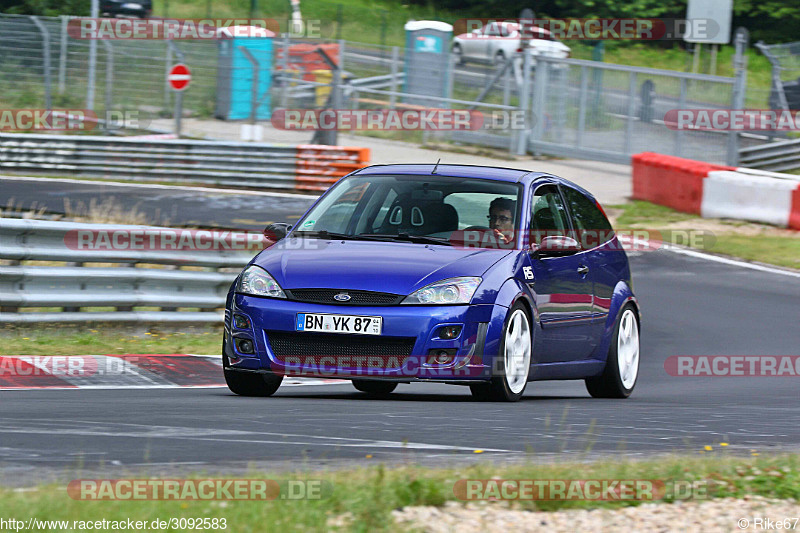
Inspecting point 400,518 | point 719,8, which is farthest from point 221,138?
point 400,518

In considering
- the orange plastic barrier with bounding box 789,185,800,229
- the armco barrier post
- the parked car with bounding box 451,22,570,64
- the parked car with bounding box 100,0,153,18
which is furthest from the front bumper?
the parked car with bounding box 100,0,153,18

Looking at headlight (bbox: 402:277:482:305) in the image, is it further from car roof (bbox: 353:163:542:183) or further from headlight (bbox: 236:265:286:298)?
car roof (bbox: 353:163:542:183)

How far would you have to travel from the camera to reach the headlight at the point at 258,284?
7.63 m

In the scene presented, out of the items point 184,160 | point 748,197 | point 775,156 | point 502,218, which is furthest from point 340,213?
point 775,156

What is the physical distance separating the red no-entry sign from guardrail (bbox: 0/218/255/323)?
1577 cm

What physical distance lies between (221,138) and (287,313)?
22.1 meters

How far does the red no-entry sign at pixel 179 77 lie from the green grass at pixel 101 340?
1638cm

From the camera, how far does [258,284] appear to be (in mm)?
7727

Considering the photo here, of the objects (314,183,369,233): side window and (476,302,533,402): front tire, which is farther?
(314,183,369,233): side window

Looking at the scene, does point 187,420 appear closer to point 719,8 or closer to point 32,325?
point 32,325

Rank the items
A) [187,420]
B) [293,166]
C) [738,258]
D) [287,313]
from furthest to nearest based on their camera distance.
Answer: [293,166] < [738,258] < [287,313] < [187,420]

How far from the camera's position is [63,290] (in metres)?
10.7

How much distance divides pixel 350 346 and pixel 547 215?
7.06ft

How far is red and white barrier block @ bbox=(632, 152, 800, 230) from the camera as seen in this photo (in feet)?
66.7
